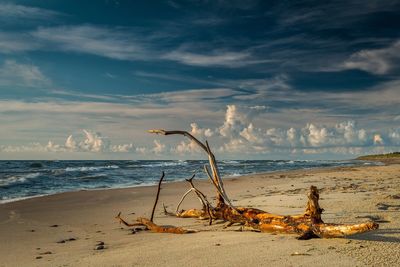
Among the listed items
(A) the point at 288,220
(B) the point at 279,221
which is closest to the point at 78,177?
(B) the point at 279,221

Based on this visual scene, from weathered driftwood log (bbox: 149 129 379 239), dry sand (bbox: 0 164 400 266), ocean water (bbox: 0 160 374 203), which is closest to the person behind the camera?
dry sand (bbox: 0 164 400 266)

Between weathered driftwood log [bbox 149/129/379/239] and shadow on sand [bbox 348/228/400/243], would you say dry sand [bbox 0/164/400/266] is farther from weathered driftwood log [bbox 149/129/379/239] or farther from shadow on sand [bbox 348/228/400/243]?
weathered driftwood log [bbox 149/129/379/239]

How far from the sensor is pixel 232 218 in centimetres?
705

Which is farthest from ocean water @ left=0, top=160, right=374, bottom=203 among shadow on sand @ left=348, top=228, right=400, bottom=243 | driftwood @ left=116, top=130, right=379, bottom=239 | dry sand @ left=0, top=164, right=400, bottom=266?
shadow on sand @ left=348, top=228, right=400, bottom=243

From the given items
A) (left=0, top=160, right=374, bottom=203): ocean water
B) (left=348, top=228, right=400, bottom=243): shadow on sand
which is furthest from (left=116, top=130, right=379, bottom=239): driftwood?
(left=0, top=160, right=374, bottom=203): ocean water

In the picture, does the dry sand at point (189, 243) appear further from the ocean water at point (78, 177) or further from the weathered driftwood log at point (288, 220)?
the ocean water at point (78, 177)

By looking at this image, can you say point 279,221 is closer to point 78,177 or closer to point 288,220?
point 288,220

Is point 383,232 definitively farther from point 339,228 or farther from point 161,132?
point 161,132

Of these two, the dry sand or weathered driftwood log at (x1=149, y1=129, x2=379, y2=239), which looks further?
weathered driftwood log at (x1=149, y1=129, x2=379, y2=239)

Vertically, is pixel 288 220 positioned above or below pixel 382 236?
above

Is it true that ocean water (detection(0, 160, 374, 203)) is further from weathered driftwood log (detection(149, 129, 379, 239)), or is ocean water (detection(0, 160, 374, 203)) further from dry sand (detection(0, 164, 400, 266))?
dry sand (detection(0, 164, 400, 266))

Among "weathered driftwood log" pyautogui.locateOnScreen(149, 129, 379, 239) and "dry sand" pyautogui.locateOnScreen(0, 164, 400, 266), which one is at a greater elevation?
"weathered driftwood log" pyautogui.locateOnScreen(149, 129, 379, 239)

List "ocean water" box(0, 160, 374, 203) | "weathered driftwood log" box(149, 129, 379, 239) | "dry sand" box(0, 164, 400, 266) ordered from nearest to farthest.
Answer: "dry sand" box(0, 164, 400, 266) < "weathered driftwood log" box(149, 129, 379, 239) < "ocean water" box(0, 160, 374, 203)

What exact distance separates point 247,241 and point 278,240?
1.43 feet
